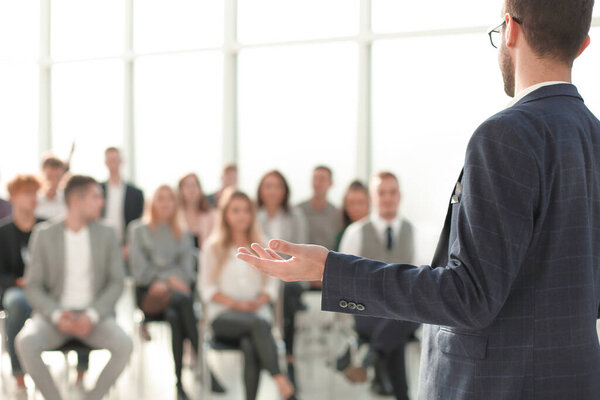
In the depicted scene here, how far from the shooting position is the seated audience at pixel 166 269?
15.6 ft

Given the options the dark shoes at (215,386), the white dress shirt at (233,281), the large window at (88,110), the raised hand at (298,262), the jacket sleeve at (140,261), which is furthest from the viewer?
the large window at (88,110)

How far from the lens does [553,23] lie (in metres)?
1.21

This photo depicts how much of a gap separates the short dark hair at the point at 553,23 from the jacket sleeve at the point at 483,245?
0.60 feet

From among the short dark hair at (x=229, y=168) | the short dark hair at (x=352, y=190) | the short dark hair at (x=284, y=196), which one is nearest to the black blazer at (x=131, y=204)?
the short dark hair at (x=229, y=168)

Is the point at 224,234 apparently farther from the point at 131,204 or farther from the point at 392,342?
the point at 131,204

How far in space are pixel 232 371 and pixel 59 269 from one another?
1710mm

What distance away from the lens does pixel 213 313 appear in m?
4.36

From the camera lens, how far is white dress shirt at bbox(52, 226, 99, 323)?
165 inches

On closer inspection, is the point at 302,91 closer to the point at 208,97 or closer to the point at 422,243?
the point at 208,97

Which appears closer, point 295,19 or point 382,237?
point 382,237

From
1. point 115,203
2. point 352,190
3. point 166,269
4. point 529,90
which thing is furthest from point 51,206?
point 529,90

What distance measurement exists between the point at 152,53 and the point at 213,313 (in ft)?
16.5

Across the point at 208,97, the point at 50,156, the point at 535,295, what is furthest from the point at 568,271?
the point at 208,97

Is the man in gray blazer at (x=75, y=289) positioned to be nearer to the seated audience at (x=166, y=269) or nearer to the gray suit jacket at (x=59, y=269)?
the gray suit jacket at (x=59, y=269)
